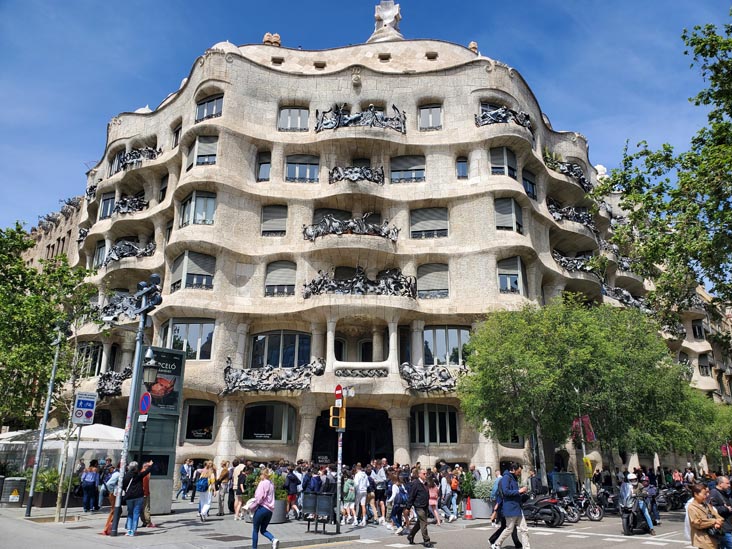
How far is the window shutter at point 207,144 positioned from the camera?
32.7 meters

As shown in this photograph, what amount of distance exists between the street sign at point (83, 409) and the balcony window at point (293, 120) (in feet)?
68.9

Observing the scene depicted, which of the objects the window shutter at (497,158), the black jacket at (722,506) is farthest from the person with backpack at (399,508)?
the window shutter at (497,158)

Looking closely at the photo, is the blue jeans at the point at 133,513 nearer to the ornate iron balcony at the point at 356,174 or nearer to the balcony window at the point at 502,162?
the ornate iron balcony at the point at 356,174

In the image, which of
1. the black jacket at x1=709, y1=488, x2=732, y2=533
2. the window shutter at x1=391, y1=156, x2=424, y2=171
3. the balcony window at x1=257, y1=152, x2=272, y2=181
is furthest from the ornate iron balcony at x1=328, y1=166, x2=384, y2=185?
the black jacket at x1=709, y1=488, x2=732, y2=533

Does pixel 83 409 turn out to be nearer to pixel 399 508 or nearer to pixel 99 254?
pixel 399 508

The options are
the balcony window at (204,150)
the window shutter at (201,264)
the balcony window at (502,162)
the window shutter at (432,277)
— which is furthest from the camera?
the balcony window at (502,162)

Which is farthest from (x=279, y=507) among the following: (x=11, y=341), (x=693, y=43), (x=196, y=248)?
(x=693, y=43)

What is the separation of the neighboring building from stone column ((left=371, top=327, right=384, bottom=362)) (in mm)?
82

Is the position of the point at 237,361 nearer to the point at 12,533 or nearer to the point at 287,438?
the point at 287,438

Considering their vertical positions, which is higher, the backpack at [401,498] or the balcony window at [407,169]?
the balcony window at [407,169]

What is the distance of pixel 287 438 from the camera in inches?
1172

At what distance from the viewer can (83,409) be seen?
17391 millimetres

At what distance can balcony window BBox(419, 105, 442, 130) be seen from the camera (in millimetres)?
34844

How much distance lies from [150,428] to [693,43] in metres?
22.6
